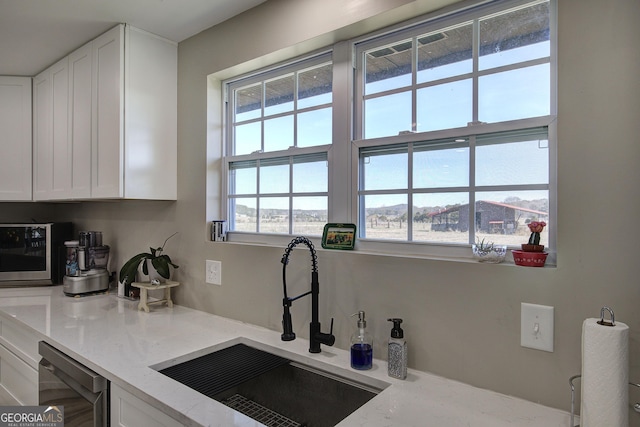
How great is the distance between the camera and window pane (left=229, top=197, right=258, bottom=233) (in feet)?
6.46

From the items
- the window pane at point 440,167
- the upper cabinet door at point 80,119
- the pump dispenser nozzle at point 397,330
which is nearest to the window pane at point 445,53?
the window pane at point 440,167

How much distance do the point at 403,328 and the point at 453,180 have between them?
565mm

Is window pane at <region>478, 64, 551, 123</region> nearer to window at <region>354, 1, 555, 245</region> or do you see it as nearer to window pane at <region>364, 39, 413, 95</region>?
window at <region>354, 1, 555, 245</region>

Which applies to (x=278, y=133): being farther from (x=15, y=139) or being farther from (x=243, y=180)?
(x=15, y=139)

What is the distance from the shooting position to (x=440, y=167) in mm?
1354

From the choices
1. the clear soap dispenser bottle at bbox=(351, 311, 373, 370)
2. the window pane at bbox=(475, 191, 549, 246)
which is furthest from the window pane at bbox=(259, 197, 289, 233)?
the window pane at bbox=(475, 191, 549, 246)

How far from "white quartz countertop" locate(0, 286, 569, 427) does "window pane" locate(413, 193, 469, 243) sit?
48 centimetres

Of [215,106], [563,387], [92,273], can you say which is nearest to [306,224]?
[215,106]

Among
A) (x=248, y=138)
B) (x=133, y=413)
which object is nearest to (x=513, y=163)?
(x=248, y=138)

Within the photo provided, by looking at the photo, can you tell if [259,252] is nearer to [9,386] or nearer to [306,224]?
[306,224]

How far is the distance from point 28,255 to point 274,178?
2099mm

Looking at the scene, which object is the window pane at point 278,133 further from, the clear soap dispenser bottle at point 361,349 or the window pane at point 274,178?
the clear soap dispenser bottle at point 361,349

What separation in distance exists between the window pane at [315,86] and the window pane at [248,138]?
12.6 inches

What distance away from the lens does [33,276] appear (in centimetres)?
265
